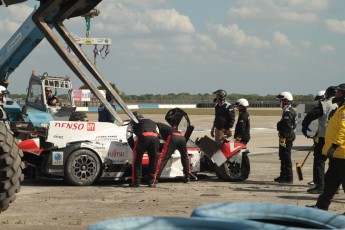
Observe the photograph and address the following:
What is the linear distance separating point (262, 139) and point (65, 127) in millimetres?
15637

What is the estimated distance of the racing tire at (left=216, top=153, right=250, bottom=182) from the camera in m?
13.5

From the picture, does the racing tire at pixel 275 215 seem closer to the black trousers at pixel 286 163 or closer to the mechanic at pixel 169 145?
the mechanic at pixel 169 145

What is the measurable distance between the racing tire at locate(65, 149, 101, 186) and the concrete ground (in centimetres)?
20

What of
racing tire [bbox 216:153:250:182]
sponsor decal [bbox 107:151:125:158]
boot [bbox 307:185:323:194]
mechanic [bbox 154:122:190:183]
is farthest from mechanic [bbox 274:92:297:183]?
sponsor decal [bbox 107:151:125:158]

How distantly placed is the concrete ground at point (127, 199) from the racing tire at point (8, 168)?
2.11 ft

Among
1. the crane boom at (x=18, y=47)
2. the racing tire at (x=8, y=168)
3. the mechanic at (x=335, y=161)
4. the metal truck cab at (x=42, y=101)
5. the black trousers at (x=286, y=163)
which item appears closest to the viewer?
the racing tire at (x=8, y=168)

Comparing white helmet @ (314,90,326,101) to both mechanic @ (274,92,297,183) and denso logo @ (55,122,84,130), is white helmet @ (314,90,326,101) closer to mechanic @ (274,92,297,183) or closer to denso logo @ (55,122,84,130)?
mechanic @ (274,92,297,183)

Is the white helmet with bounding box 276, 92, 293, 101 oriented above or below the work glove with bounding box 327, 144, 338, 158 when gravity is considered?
above

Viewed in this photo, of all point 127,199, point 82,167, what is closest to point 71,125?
point 82,167

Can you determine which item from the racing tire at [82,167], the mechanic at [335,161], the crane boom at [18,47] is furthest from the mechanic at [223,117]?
the mechanic at [335,161]

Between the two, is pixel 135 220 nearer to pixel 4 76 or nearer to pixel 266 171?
pixel 266 171

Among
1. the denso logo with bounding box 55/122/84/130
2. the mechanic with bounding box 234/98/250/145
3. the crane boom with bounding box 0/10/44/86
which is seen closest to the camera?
the denso logo with bounding box 55/122/84/130

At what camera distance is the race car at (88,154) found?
12219 millimetres

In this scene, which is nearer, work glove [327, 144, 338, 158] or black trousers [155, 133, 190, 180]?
work glove [327, 144, 338, 158]
